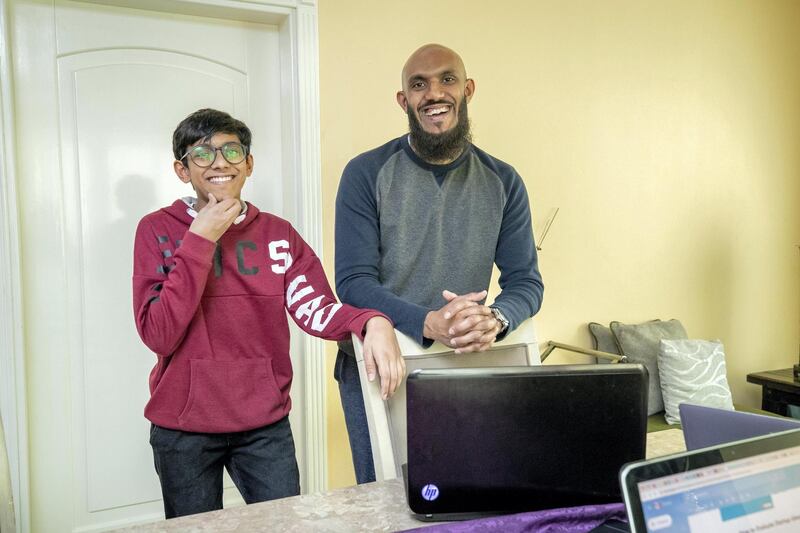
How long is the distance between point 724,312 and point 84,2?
11.6 ft

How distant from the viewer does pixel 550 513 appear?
33.1 inches

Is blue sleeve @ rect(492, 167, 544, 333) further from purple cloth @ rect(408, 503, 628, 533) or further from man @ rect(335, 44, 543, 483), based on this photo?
purple cloth @ rect(408, 503, 628, 533)

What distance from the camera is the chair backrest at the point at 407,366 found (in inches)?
45.3

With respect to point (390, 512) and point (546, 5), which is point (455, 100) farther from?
point (546, 5)

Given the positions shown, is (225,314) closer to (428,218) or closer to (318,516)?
(428,218)

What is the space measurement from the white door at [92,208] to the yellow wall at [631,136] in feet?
1.48

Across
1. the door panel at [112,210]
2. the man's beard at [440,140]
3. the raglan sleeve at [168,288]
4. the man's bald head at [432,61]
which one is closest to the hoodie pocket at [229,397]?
the raglan sleeve at [168,288]

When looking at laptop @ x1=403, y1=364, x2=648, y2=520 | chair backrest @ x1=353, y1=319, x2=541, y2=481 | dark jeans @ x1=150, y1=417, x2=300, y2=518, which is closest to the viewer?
laptop @ x1=403, y1=364, x2=648, y2=520

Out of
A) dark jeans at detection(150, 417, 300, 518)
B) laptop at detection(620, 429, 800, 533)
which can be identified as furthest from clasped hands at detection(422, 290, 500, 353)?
laptop at detection(620, 429, 800, 533)

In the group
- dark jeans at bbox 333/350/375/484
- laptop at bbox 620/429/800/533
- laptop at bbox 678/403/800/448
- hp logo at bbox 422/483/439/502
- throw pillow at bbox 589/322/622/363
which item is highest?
laptop at bbox 620/429/800/533

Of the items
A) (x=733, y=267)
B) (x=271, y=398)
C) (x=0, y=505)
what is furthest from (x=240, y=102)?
(x=733, y=267)

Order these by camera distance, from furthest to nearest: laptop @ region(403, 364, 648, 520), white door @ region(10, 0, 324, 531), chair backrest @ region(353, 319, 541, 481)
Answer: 1. white door @ region(10, 0, 324, 531)
2. chair backrest @ region(353, 319, 541, 481)
3. laptop @ region(403, 364, 648, 520)

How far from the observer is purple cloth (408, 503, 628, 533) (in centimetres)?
83

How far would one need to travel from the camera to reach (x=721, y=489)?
59cm
